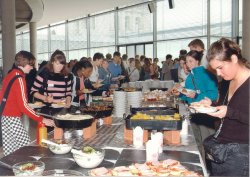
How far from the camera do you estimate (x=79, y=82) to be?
12.4 feet

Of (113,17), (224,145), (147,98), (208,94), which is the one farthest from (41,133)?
(113,17)

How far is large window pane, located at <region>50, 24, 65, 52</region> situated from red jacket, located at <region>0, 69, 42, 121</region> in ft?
46.1

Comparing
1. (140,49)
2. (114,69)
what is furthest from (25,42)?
(114,69)

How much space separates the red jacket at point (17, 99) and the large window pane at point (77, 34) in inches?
489

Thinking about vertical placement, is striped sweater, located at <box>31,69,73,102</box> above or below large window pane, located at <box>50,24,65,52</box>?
below

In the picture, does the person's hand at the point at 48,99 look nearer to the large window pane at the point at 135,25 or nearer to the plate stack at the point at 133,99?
the plate stack at the point at 133,99

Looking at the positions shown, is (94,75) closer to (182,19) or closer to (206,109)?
(206,109)

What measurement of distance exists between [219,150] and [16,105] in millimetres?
1670

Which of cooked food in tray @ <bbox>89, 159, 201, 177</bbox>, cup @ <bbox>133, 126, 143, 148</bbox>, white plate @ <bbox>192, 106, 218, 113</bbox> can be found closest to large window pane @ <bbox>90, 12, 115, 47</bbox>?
cup @ <bbox>133, 126, 143, 148</bbox>

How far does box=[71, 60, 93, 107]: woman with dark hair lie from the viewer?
3730mm

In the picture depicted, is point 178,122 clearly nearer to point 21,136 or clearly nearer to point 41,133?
point 41,133

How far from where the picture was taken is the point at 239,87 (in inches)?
68.9

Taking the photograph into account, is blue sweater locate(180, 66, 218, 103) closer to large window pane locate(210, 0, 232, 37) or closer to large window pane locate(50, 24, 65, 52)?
large window pane locate(210, 0, 232, 37)

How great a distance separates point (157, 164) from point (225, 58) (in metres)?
0.67
